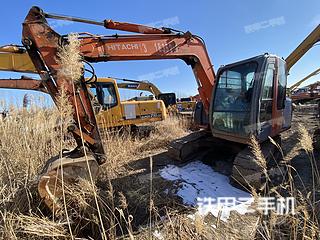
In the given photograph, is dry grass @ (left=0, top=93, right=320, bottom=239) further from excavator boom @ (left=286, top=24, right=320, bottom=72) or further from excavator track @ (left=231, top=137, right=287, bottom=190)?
excavator boom @ (left=286, top=24, right=320, bottom=72)

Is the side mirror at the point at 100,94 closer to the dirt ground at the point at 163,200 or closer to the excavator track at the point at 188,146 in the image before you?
the dirt ground at the point at 163,200

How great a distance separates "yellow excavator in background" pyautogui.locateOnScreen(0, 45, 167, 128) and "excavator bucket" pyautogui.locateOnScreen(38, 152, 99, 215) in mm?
3132

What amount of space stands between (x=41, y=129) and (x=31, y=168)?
0.76 meters

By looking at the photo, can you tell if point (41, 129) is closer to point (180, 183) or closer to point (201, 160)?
point (180, 183)

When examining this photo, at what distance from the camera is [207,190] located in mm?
4098

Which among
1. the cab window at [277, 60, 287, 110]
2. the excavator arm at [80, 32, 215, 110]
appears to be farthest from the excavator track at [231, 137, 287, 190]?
the excavator arm at [80, 32, 215, 110]

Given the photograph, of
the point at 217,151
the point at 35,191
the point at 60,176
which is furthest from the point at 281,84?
the point at 35,191

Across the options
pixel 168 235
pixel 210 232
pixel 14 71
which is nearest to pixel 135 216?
pixel 168 235

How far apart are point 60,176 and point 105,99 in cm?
568

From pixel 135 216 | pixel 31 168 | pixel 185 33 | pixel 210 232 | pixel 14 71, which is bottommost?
pixel 135 216

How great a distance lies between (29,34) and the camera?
11.9ft

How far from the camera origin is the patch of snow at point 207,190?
11.1 ft

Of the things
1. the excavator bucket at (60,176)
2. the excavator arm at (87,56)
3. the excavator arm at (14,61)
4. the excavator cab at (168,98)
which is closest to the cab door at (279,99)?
the excavator arm at (87,56)

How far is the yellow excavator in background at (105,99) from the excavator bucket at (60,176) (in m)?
3.13
